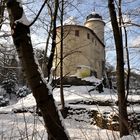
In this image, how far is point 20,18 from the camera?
3.07 metres

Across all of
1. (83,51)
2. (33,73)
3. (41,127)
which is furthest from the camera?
(83,51)

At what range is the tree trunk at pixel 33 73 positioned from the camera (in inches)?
119

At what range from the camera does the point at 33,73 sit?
3031 millimetres

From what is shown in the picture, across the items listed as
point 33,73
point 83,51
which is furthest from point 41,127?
point 83,51

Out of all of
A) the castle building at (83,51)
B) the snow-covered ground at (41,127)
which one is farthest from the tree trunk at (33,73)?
the castle building at (83,51)

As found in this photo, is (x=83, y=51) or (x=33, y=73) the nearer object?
(x=33, y=73)

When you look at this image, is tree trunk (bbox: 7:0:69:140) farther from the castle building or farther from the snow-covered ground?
the castle building

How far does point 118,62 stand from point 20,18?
7555 millimetres

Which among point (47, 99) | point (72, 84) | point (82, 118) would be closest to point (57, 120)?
point (47, 99)

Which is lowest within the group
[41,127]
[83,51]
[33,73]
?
[41,127]

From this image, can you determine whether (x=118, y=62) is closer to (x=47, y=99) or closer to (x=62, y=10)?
(x=47, y=99)

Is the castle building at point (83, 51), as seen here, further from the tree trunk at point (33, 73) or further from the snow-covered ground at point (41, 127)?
the tree trunk at point (33, 73)

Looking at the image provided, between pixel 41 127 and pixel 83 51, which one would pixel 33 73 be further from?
pixel 83 51

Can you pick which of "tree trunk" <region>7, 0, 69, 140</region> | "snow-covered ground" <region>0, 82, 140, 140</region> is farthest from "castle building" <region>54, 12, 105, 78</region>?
"tree trunk" <region>7, 0, 69, 140</region>
